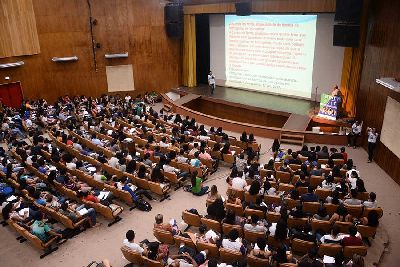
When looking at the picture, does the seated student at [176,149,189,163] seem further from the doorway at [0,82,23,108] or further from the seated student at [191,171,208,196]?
the doorway at [0,82,23,108]

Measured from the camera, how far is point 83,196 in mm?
8344

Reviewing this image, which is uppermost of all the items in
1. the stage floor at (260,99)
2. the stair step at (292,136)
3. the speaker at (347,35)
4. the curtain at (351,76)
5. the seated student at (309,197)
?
the speaker at (347,35)

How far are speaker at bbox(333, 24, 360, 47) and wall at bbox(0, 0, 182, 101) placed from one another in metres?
9.18

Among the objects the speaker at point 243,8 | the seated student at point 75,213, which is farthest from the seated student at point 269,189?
the speaker at point 243,8

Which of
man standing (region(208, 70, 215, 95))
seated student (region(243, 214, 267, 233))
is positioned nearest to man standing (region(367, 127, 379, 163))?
seated student (region(243, 214, 267, 233))

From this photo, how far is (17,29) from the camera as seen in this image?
15758mm

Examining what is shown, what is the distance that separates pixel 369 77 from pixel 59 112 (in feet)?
40.9

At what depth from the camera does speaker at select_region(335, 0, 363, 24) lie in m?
11.8

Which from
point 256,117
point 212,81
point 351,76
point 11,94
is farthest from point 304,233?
point 11,94

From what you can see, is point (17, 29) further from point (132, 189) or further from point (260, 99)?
point (260, 99)

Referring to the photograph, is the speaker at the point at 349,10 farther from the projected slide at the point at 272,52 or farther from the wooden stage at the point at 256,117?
the wooden stage at the point at 256,117

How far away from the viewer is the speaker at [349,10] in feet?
38.6

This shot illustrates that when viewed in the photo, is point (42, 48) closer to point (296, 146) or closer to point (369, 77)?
point (296, 146)

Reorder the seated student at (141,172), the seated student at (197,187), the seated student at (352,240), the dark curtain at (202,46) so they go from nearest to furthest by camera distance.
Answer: the seated student at (352,240) → the seated student at (141,172) → the seated student at (197,187) → the dark curtain at (202,46)
